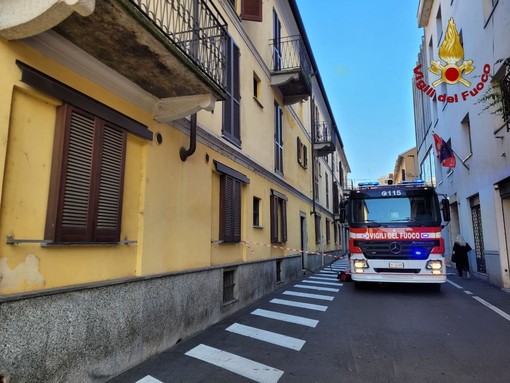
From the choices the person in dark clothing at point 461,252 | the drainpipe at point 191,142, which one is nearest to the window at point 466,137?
the person in dark clothing at point 461,252

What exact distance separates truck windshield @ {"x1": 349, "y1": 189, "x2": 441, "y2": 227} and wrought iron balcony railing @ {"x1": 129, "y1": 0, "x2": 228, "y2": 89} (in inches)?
217

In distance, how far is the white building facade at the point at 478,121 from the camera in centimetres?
1070

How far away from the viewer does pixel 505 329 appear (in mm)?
6527

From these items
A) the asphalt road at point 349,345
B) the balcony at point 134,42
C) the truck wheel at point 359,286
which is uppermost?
the balcony at point 134,42

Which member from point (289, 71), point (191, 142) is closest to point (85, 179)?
point (191, 142)

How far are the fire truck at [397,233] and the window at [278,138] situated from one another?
130 inches

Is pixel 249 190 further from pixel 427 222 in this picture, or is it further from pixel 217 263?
pixel 427 222

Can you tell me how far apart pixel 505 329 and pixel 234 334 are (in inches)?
185

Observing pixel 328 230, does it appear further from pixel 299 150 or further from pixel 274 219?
pixel 274 219

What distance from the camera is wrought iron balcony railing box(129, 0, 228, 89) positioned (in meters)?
A: 5.40

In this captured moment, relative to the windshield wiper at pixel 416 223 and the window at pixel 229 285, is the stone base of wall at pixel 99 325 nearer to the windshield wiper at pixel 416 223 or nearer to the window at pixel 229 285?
the window at pixel 229 285

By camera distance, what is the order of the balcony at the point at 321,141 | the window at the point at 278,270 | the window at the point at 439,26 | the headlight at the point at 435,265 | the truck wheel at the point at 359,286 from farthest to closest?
the balcony at the point at 321,141, the window at the point at 439,26, the window at the point at 278,270, the truck wheel at the point at 359,286, the headlight at the point at 435,265

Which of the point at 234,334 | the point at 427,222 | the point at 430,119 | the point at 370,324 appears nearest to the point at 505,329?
the point at 370,324

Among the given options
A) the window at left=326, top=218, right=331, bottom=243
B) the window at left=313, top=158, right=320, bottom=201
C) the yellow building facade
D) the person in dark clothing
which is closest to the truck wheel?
the yellow building facade
